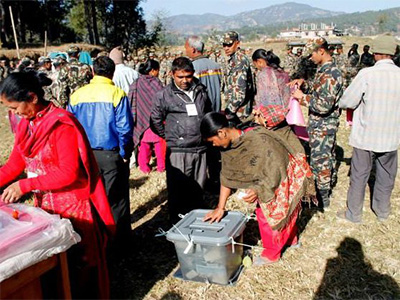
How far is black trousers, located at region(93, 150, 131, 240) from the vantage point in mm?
3340

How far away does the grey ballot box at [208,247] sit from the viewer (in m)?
2.85

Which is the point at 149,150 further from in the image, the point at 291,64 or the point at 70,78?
the point at 291,64

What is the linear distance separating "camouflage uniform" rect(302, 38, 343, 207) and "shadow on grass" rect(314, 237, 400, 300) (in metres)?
1.15

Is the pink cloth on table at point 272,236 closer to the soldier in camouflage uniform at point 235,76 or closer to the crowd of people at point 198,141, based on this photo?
the crowd of people at point 198,141

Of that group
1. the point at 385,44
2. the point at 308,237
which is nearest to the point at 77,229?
the point at 308,237

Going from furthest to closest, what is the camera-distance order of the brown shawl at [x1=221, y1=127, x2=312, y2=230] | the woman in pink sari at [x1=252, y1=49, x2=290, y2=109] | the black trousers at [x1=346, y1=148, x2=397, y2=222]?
the woman in pink sari at [x1=252, y1=49, x2=290, y2=109]
the black trousers at [x1=346, y1=148, x2=397, y2=222]
the brown shawl at [x1=221, y1=127, x2=312, y2=230]

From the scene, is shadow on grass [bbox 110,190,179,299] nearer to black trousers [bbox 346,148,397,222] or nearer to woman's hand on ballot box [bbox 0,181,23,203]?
woman's hand on ballot box [bbox 0,181,23,203]

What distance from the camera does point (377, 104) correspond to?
3797mm

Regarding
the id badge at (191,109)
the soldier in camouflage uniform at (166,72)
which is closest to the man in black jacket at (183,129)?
the id badge at (191,109)

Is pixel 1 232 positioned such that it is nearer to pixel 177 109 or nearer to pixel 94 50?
pixel 177 109

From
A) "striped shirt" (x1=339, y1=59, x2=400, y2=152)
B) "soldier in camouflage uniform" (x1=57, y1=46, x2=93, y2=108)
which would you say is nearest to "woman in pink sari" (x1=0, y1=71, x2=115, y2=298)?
"striped shirt" (x1=339, y1=59, x2=400, y2=152)

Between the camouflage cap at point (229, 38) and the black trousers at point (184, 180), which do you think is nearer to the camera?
the black trousers at point (184, 180)

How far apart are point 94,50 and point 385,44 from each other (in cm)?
2786

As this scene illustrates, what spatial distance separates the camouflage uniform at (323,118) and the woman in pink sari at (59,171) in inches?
108
